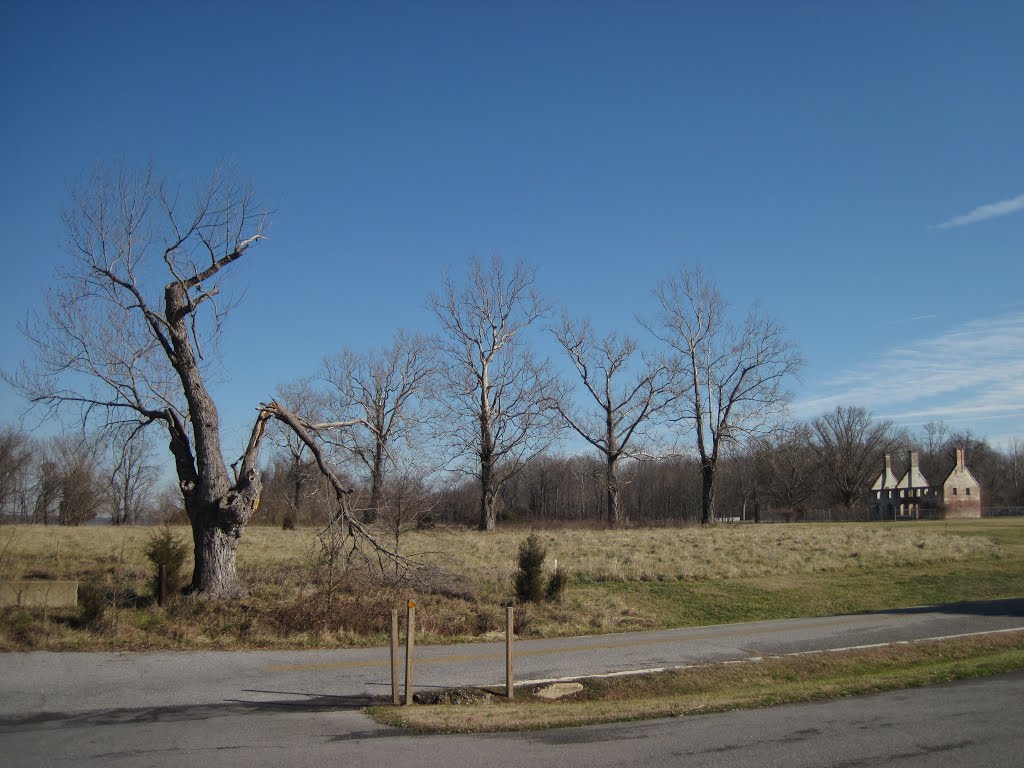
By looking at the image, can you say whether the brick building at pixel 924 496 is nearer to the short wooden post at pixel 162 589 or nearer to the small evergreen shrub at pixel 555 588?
the small evergreen shrub at pixel 555 588

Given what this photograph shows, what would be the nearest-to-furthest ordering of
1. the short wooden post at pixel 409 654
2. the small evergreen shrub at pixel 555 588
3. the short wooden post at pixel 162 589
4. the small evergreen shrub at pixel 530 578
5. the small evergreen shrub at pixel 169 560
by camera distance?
1. the short wooden post at pixel 409 654
2. the short wooden post at pixel 162 589
3. the small evergreen shrub at pixel 169 560
4. the small evergreen shrub at pixel 530 578
5. the small evergreen shrub at pixel 555 588

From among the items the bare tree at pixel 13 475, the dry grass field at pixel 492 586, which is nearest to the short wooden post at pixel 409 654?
the dry grass field at pixel 492 586

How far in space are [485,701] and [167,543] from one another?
9.60 metres

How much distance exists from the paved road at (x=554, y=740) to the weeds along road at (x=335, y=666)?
0.66 m

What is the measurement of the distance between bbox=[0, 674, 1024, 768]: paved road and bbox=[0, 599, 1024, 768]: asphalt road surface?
0.07 ft

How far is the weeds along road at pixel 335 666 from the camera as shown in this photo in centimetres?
970

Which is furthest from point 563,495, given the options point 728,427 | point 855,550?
point 855,550

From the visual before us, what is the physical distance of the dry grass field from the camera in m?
14.2

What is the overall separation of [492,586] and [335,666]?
827cm

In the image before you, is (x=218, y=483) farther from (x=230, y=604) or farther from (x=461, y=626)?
(x=461, y=626)

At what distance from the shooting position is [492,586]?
A: 20031mm

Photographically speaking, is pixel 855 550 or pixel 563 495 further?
pixel 563 495

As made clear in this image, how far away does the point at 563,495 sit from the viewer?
10919 cm

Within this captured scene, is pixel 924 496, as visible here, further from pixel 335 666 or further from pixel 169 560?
pixel 335 666
